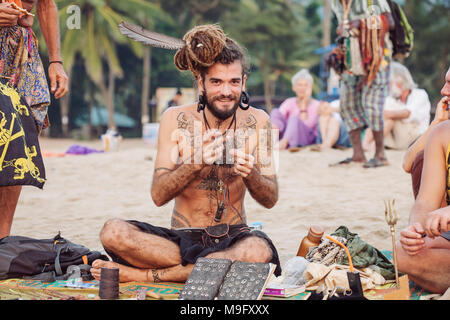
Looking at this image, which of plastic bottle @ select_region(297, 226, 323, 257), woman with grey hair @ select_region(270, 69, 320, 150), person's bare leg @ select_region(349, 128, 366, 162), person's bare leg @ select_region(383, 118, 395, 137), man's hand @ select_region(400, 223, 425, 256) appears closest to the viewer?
man's hand @ select_region(400, 223, 425, 256)

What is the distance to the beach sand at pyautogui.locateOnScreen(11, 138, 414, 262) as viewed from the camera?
502cm

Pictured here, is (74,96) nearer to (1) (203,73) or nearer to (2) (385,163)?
(2) (385,163)

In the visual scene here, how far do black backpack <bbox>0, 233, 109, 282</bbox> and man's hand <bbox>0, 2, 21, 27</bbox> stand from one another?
1.34 meters

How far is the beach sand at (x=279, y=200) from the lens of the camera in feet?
16.5

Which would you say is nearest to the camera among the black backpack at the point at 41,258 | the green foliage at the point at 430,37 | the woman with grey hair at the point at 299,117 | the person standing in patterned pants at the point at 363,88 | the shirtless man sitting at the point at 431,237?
the shirtless man sitting at the point at 431,237

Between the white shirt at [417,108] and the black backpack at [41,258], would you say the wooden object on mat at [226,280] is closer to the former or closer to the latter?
the black backpack at [41,258]

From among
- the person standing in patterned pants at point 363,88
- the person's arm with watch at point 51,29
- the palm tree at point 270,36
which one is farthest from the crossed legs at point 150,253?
the palm tree at point 270,36

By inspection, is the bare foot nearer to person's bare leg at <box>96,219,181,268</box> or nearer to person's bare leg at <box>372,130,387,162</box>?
person's bare leg at <box>96,219,181,268</box>

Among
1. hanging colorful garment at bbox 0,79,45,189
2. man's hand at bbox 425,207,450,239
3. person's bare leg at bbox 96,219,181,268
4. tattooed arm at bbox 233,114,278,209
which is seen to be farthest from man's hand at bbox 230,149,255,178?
hanging colorful garment at bbox 0,79,45,189

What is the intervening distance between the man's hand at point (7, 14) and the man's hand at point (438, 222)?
2689 mm

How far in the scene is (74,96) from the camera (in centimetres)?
3253

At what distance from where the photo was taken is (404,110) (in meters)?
9.63

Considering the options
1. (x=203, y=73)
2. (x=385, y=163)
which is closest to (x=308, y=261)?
(x=203, y=73)

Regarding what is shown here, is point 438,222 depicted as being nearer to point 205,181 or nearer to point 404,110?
point 205,181
